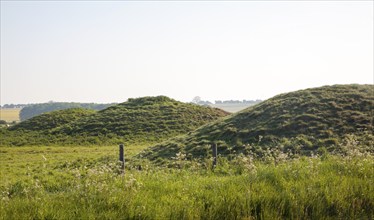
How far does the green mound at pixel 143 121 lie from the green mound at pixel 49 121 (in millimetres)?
4370

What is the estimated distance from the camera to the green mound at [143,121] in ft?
168

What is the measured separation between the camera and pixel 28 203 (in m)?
8.22

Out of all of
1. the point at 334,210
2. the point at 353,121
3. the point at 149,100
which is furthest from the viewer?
the point at 149,100

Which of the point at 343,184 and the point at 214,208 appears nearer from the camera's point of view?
the point at 214,208

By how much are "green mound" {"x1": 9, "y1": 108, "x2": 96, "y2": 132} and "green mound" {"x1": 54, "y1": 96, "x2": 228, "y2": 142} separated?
4370 millimetres

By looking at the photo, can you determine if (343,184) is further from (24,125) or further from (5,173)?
(24,125)

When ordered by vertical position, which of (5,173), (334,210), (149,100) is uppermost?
(149,100)

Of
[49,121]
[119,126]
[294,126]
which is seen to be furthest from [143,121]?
[294,126]

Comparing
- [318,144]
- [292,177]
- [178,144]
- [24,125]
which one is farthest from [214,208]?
[24,125]

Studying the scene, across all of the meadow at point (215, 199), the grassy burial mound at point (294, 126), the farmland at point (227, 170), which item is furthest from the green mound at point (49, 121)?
the meadow at point (215, 199)

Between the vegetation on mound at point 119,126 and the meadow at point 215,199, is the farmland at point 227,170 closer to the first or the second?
the meadow at point 215,199

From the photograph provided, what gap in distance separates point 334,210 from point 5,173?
22574mm

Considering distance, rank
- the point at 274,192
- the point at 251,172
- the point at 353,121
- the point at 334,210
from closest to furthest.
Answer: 1. the point at 334,210
2. the point at 274,192
3. the point at 251,172
4. the point at 353,121

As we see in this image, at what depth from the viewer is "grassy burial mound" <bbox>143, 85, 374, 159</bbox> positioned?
2431cm
